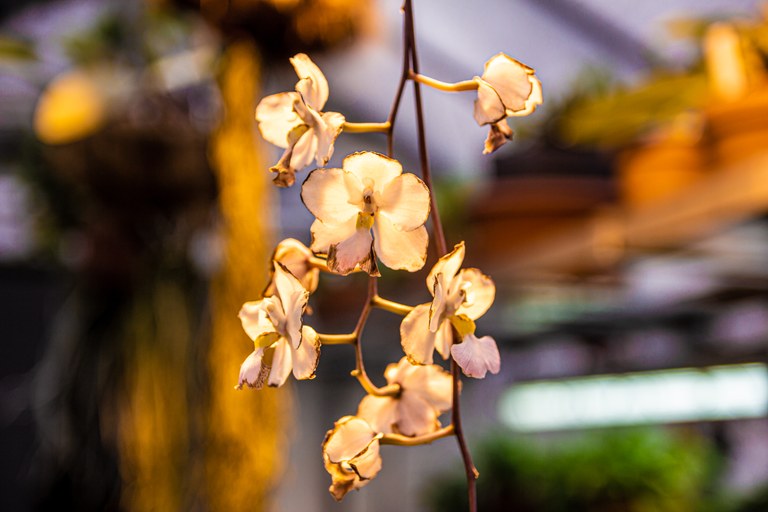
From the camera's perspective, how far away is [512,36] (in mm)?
2082

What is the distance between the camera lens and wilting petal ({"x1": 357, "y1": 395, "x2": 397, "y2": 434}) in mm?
241

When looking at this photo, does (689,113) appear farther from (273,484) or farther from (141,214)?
(141,214)

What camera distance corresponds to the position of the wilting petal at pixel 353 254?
0.20 meters

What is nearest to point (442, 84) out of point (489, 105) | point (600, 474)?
point (489, 105)

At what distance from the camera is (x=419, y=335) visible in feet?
0.68

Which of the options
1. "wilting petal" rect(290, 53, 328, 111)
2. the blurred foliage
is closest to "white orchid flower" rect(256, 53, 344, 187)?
"wilting petal" rect(290, 53, 328, 111)

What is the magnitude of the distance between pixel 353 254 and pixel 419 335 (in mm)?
26

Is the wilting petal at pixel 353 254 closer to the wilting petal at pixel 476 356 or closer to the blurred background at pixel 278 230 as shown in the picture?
the wilting petal at pixel 476 356

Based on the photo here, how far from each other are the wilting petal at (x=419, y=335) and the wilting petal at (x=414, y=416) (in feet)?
0.12

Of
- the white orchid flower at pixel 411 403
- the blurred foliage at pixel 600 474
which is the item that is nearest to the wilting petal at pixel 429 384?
the white orchid flower at pixel 411 403

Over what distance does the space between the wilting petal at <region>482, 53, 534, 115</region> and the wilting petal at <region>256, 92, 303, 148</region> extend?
56 millimetres

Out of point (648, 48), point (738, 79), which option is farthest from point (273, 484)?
point (648, 48)

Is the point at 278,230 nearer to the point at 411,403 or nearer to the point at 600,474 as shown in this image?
the point at 600,474

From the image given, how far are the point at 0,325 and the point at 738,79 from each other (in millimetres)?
2133
